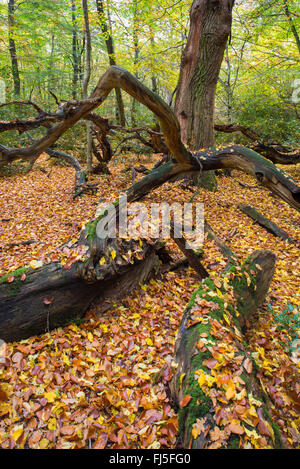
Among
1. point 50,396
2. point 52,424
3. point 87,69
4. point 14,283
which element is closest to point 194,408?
point 52,424

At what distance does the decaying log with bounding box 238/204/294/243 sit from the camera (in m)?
5.48

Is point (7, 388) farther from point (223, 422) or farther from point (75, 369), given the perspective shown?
point (223, 422)

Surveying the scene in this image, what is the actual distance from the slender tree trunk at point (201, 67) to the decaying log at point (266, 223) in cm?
236

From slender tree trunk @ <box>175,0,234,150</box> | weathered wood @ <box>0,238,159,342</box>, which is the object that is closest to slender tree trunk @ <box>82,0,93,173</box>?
slender tree trunk @ <box>175,0,234,150</box>

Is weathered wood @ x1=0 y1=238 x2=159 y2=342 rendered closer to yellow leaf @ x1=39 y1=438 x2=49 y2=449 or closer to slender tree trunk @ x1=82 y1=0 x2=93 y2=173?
yellow leaf @ x1=39 y1=438 x2=49 y2=449

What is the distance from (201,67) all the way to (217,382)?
7405mm

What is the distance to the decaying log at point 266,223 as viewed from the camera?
5484 millimetres

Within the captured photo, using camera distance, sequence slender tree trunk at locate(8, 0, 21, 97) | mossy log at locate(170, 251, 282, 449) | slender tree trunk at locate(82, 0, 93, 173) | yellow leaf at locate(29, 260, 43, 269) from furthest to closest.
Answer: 1. slender tree trunk at locate(8, 0, 21, 97)
2. slender tree trunk at locate(82, 0, 93, 173)
3. yellow leaf at locate(29, 260, 43, 269)
4. mossy log at locate(170, 251, 282, 449)

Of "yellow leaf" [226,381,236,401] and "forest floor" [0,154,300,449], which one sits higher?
"yellow leaf" [226,381,236,401]

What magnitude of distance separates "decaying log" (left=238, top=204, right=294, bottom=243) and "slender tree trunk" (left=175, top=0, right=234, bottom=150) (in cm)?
236

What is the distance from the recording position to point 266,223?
5812 millimetres

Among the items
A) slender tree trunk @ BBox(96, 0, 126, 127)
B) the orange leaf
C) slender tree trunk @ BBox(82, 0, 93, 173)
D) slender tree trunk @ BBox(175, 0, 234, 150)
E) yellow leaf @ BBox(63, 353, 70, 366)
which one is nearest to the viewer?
the orange leaf

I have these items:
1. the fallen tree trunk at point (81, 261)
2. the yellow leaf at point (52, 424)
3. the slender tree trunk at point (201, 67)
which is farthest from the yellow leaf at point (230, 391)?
the slender tree trunk at point (201, 67)
